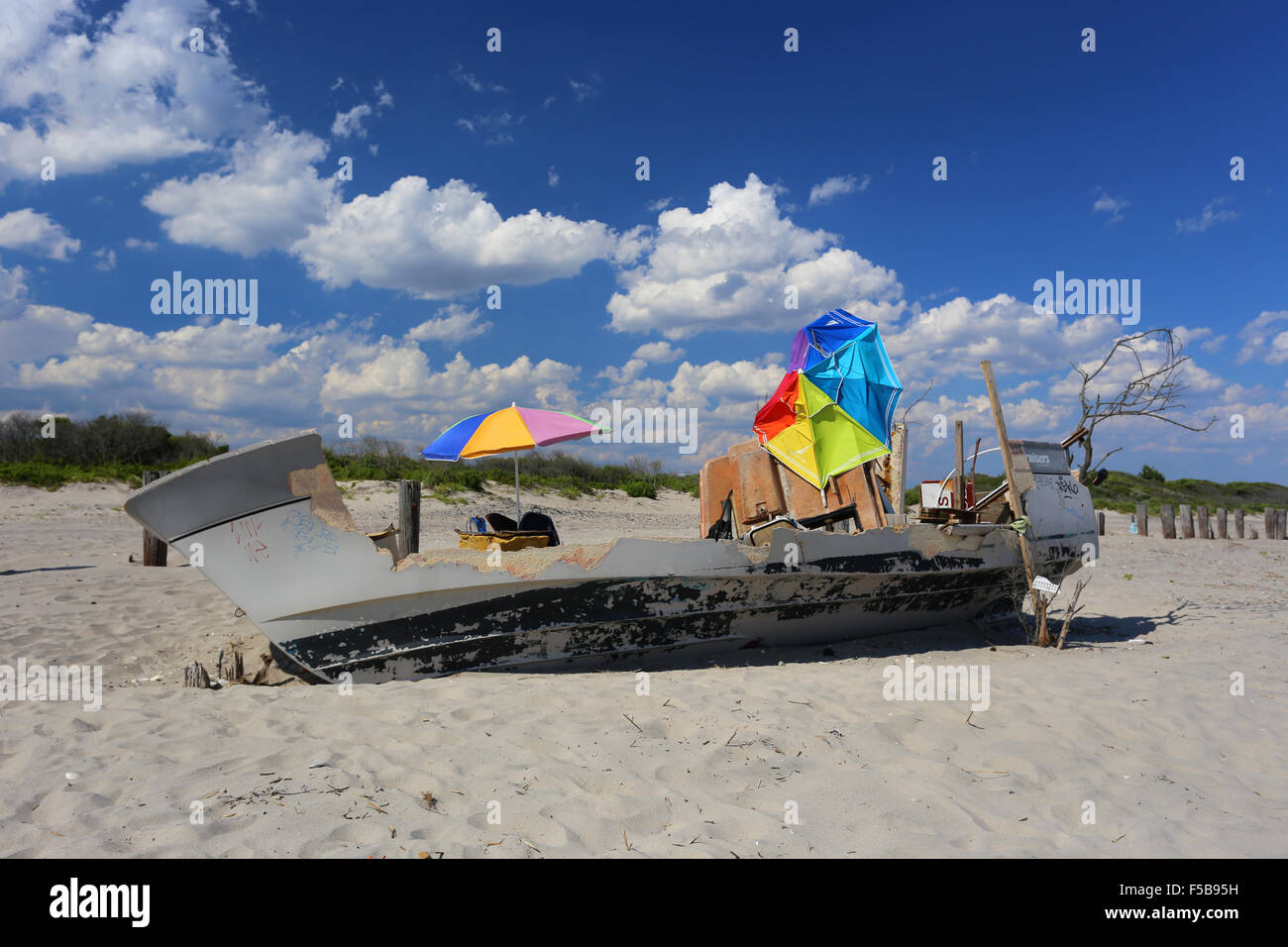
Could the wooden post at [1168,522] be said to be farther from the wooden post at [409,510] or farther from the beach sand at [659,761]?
the wooden post at [409,510]

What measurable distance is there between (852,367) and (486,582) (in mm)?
3778

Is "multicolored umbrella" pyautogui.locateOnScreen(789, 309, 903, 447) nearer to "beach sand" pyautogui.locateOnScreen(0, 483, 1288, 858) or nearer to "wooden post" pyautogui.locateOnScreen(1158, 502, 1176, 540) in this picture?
"beach sand" pyautogui.locateOnScreen(0, 483, 1288, 858)

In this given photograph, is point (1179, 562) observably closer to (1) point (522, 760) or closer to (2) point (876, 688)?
(2) point (876, 688)

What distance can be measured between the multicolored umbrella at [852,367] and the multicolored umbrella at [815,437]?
122 mm

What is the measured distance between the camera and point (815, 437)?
611 cm

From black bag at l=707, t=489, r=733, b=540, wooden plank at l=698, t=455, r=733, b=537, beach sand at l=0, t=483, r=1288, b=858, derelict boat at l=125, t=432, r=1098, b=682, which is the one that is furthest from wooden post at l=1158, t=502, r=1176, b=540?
black bag at l=707, t=489, r=733, b=540

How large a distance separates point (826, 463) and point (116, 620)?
6.61 m

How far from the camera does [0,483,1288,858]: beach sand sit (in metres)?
2.65

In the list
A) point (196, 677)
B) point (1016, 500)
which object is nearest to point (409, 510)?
point (196, 677)

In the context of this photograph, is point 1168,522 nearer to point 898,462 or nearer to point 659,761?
point 898,462

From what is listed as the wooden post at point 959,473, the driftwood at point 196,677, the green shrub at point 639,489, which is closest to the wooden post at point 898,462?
the wooden post at point 959,473

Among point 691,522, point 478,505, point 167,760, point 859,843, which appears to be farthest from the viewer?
point 691,522

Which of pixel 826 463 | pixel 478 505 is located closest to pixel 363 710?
pixel 826 463

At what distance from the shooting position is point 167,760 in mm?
3195
